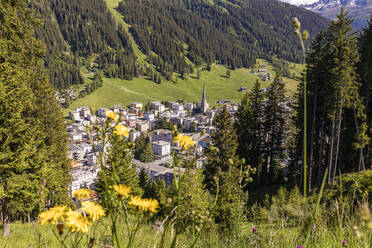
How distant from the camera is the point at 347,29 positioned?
42.3 feet

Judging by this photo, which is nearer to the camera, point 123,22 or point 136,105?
point 136,105

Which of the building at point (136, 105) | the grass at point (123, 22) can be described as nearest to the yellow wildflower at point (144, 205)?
the building at point (136, 105)

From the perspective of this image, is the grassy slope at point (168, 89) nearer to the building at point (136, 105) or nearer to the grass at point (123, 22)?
the grass at point (123, 22)

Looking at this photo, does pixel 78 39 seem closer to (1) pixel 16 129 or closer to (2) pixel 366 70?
(1) pixel 16 129

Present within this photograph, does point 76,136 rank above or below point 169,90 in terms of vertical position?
below

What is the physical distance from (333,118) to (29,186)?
15.4 metres

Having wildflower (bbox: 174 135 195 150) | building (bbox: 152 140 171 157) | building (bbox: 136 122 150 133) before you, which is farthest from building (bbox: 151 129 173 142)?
wildflower (bbox: 174 135 195 150)

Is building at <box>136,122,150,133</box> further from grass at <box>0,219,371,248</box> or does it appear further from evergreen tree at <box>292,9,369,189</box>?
grass at <box>0,219,371,248</box>

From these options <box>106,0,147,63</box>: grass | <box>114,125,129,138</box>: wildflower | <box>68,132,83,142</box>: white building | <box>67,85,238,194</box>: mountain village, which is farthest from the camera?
<box>106,0,147,63</box>: grass

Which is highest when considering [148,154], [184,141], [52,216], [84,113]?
[184,141]

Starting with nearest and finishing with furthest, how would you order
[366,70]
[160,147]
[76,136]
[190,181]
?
[190,181] < [366,70] < [160,147] < [76,136]

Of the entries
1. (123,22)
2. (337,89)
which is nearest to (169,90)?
(123,22)

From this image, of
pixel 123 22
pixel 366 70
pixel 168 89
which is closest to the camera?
pixel 366 70

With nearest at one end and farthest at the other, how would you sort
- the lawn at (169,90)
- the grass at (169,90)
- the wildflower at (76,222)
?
the wildflower at (76,222)
the grass at (169,90)
the lawn at (169,90)
